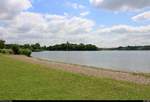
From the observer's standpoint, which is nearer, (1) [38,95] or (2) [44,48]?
(1) [38,95]

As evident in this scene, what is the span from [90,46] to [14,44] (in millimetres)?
41729

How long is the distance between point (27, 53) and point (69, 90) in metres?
68.8

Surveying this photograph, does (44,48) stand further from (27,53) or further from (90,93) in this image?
(90,93)

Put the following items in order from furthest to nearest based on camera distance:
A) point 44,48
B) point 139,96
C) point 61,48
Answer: point 44,48 → point 61,48 → point 139,96

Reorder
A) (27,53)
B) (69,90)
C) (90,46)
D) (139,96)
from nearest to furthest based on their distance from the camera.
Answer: (139,96)
(69,90)
(27,53)
(90,46)

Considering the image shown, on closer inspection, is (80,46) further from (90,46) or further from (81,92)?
(81,92)

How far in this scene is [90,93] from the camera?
9.45 meters

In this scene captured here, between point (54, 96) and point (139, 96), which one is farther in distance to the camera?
point (139, 96)

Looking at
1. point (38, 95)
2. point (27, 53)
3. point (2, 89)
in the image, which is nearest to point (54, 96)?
point (38, 95)

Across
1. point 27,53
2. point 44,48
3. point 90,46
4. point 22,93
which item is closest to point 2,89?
point 22,93

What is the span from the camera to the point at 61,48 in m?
123

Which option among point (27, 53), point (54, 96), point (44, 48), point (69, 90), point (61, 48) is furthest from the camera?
point (44, 48)

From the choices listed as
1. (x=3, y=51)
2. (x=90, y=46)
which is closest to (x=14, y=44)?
(x=3, y=51)

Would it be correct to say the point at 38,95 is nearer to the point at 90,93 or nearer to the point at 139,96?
the point at 90,93
